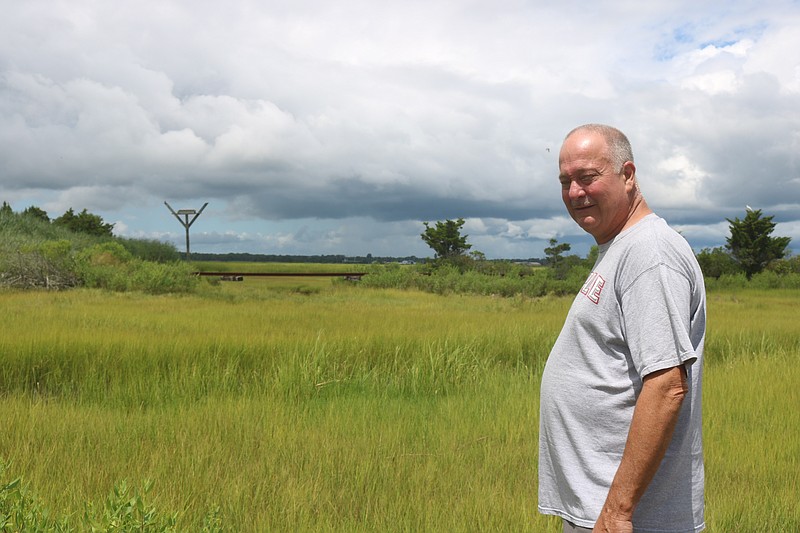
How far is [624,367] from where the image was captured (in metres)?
1.93

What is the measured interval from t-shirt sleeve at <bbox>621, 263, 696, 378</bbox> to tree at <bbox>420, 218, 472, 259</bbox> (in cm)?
3129

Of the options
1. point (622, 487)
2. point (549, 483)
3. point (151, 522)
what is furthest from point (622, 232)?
point (151, 522)

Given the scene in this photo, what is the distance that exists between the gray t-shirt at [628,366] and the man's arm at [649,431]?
0.05 meters

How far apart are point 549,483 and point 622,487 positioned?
43 centimetres

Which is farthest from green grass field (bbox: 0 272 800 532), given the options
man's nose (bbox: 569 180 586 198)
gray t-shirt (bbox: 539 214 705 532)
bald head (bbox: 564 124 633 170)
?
bald head (bbox: 564 124 633 170)

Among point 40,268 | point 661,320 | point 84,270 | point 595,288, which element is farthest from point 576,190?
point 84,270

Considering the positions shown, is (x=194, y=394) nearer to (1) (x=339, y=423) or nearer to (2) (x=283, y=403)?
(2) (x=283, y=403)

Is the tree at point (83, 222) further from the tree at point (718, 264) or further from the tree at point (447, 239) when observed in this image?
the tree at point (718, 264)

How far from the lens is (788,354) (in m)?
11.1

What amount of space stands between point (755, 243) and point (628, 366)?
37367mm

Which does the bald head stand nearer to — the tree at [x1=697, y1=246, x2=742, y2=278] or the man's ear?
the man's ear

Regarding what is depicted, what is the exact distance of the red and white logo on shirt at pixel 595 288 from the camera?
1.96m

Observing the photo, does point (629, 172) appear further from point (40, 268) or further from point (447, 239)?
point (447, 239)

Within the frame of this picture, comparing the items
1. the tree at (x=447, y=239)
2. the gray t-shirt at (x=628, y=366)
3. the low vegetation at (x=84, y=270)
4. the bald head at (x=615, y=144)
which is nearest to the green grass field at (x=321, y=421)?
the gray t-shirt at (x=628, y=366)
